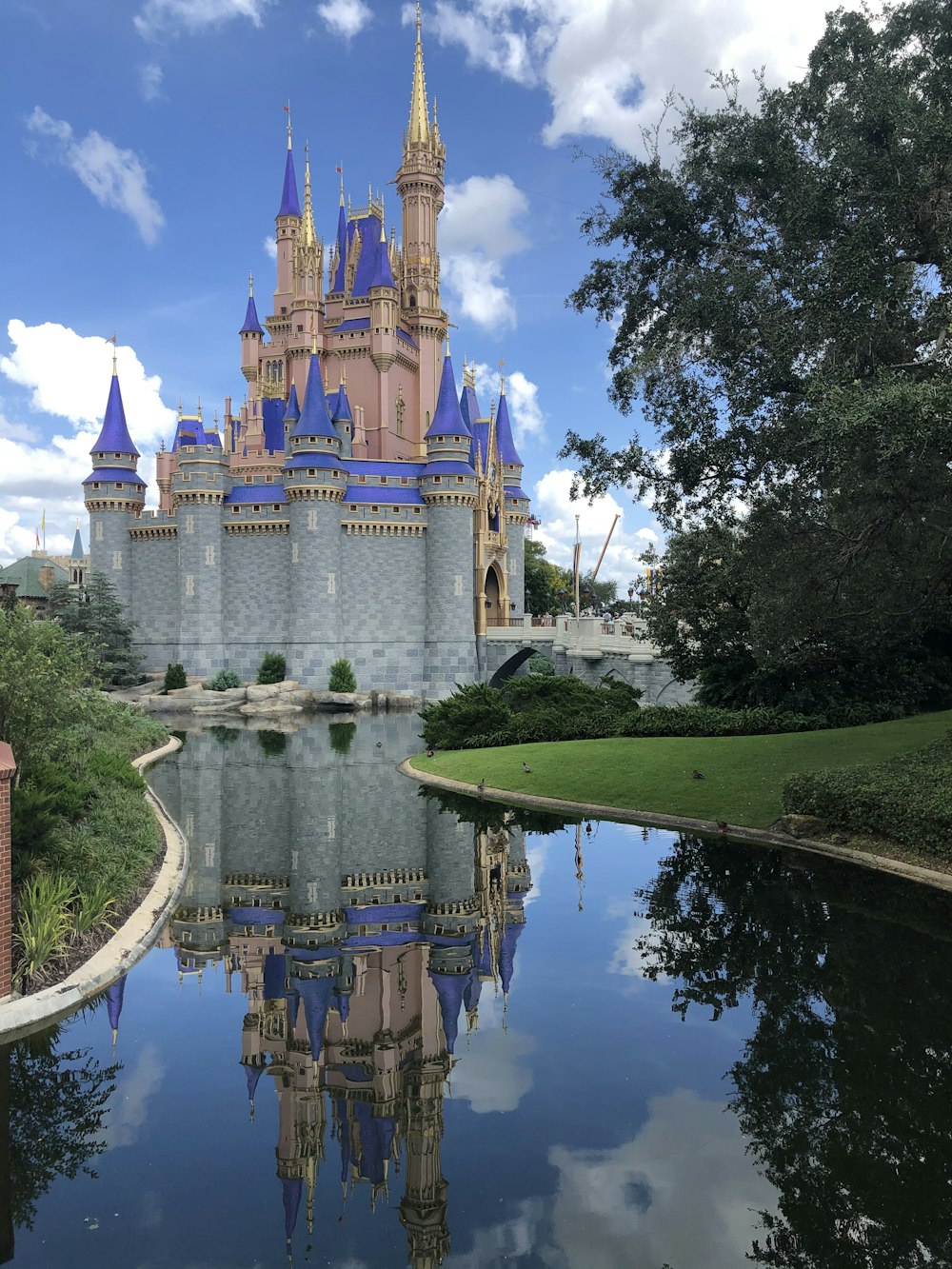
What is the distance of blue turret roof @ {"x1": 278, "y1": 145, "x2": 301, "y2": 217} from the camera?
62.6m

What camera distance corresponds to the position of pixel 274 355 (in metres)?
62.6

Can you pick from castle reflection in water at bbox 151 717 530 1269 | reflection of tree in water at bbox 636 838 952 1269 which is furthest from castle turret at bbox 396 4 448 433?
reflection of tree in water at bbox 636 838 952 1269

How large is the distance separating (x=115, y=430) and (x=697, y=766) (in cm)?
4601

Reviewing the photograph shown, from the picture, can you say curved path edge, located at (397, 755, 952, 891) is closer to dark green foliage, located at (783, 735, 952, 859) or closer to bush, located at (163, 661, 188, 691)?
dark green foliage, located at (783, 735, 952, 859)

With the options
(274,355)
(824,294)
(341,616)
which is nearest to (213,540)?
(341,616)

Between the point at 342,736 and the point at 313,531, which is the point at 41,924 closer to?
the point at 342,736

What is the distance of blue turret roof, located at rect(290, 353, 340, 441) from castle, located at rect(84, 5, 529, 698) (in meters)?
0.08

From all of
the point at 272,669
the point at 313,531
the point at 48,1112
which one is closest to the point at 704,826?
the point at 48,1112

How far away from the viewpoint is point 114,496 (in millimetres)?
53719

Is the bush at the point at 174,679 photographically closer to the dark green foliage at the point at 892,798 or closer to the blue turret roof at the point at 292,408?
the blue turret roof at the point at 292,408

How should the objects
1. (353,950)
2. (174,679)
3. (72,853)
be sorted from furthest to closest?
(174,679), (72,853), (353,950)

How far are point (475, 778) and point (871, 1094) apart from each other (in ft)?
51.7

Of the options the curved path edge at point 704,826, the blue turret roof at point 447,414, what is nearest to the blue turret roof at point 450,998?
the curved path edge at point 704,826

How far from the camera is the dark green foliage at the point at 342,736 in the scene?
3051 centimetres
